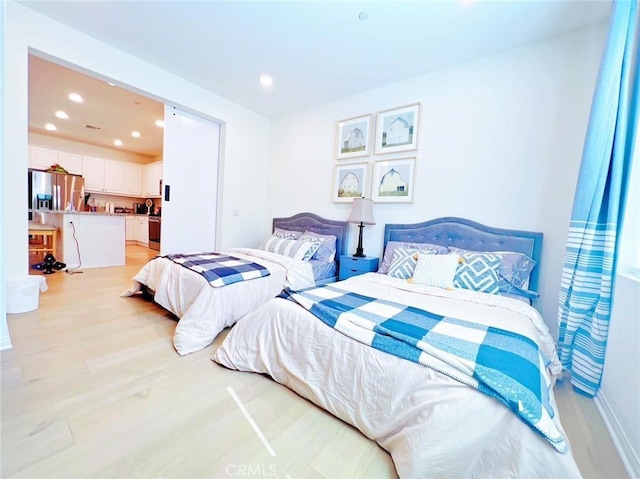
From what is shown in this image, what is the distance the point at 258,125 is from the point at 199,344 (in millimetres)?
3560

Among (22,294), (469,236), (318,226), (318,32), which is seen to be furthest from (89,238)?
(469,236)

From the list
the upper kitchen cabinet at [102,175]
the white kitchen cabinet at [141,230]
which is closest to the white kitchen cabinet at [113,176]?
the upper kitchen cabinet at [102,175]

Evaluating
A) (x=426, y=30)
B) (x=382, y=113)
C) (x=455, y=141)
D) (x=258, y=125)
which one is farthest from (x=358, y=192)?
(x=258, y=125)

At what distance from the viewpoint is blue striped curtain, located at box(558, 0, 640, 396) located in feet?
5.42

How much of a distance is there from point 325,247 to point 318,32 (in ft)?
7.17

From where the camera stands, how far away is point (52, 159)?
579 centimetres

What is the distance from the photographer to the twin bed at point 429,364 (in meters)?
0.93

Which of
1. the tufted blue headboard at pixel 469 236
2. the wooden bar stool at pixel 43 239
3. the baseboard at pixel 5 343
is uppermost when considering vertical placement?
the tufted blue headboard at pixel 469 236

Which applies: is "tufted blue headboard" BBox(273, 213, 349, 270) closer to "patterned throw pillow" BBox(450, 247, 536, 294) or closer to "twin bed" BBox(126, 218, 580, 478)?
"twin bed" BBox(126, 218, 580, 478)

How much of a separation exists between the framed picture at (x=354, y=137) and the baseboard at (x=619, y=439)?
2.91 meters

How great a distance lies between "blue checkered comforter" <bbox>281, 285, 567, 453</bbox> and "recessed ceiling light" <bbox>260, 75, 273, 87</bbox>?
2.80 meters

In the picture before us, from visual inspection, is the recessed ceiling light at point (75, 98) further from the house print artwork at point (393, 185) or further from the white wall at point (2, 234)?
the house print artwork at point (393, 185)

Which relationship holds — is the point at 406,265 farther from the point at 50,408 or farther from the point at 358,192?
the point at 50,408

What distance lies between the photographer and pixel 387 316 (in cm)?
144
